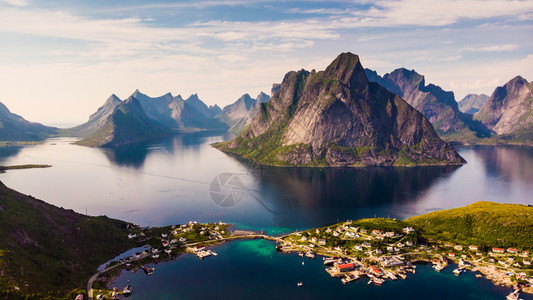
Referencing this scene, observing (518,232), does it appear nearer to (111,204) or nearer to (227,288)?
(227,288)

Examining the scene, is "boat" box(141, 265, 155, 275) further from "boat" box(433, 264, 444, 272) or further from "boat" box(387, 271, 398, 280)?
"boat" box(433, 264, 444, 272)

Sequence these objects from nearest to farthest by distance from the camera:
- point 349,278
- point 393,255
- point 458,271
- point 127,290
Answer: point 127,290
point 349,278
point 458,271
point 393,255

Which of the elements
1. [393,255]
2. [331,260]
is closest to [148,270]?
[331,260]

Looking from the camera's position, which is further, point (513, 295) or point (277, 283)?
point (277, 283)

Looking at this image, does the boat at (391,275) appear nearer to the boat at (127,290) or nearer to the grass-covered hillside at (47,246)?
the boat at (127,290)

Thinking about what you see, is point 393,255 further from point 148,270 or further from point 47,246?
point 47,246
